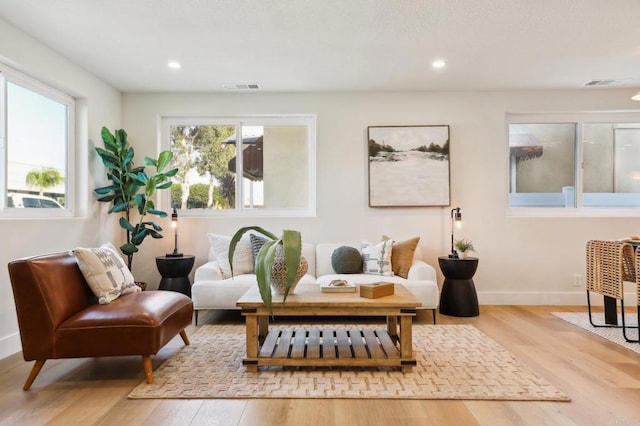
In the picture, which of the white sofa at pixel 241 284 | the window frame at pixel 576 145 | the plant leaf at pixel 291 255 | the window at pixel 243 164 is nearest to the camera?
the plant leaf at pixel 291 255

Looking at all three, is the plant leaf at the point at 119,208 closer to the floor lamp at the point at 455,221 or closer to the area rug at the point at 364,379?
the area rug at the point at 364,379

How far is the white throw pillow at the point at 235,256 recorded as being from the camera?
3.89 metres

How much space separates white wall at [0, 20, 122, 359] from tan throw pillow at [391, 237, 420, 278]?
3081 millimetres

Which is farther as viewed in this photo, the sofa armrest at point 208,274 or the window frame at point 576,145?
the window frame at point 576,145

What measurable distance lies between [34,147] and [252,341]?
2.60 metres

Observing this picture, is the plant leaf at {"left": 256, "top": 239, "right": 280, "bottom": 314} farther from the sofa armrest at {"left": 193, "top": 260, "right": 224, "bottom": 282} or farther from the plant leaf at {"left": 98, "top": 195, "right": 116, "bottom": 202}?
the plant leaf at {"left": 98, "top": 195, "right": 116, "bottom": 202}

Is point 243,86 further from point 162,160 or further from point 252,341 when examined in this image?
point 252,341

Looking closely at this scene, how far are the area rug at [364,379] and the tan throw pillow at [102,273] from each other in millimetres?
604

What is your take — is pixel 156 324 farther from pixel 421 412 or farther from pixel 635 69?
pixel 635 69

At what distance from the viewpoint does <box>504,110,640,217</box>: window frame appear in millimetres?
4582

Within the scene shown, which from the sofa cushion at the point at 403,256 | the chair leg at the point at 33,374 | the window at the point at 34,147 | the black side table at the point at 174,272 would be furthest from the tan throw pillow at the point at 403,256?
the window at the point at 34,147

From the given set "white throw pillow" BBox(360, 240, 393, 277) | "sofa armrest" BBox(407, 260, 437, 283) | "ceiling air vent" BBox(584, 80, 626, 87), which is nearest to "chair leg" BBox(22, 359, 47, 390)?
"white throw pillow" BBox(360, 240, 393, 277)

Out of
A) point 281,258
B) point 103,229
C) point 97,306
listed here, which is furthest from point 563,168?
point 103,229

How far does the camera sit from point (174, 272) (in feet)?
13.2
